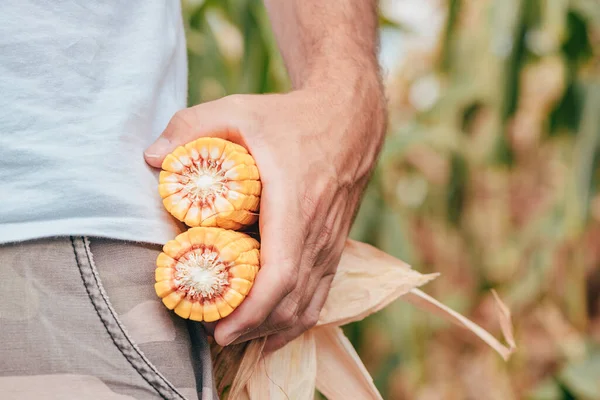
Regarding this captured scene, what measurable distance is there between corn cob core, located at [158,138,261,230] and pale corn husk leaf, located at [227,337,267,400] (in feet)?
0.44

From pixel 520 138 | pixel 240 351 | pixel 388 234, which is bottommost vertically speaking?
pixel 388 234

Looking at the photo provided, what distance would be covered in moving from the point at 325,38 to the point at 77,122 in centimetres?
28

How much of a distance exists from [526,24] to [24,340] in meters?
1.38

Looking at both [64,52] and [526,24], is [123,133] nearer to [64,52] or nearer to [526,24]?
[64,52]

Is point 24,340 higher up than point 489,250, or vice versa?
point 24,340

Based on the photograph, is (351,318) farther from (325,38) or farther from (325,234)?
(325,38)

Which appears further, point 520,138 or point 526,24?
point 520,138

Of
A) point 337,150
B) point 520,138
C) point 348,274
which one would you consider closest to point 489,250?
point 520,138

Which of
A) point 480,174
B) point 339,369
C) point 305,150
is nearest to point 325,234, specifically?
point 305,150

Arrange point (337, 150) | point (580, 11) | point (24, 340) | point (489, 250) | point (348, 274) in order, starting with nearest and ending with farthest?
point (24, 340) → point (337, 150) → point (348, 274) → point (580, 11) → point (489, 250)

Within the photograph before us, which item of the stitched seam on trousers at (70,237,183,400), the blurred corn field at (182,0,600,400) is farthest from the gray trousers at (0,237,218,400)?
the blurred corn field at (182,0,600,400)

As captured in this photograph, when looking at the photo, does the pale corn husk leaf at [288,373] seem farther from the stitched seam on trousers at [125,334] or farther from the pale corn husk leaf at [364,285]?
the stitched seam on trousers at [125,334]

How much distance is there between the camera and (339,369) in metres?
0.69

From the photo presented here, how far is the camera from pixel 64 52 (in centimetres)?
49
